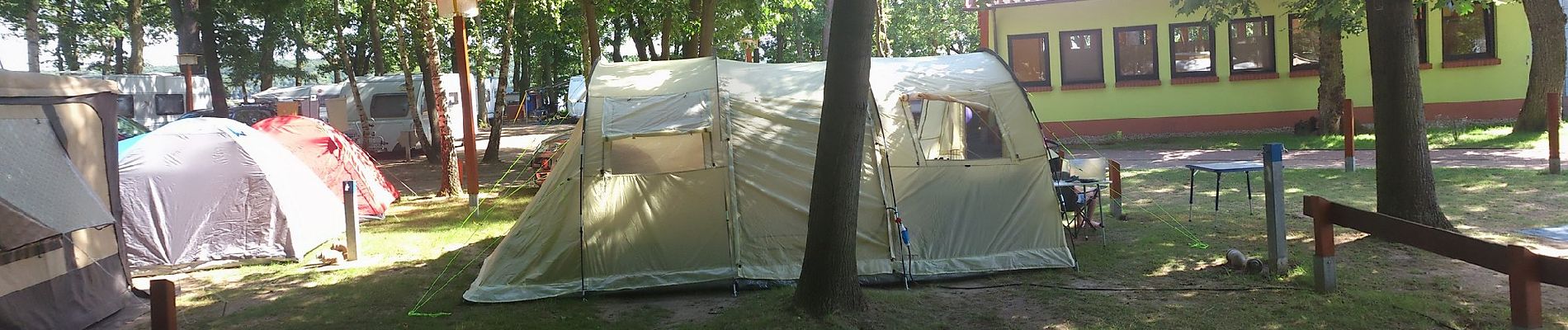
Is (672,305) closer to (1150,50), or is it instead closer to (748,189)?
(748,189)

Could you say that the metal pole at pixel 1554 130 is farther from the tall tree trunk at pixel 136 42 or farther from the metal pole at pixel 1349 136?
the tall tree trunk at pixel 136 42

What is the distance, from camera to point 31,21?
28.6 meters

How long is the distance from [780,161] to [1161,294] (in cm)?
253

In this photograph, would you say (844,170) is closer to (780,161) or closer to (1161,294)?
(780,161)

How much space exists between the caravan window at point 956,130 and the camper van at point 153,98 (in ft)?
69.9

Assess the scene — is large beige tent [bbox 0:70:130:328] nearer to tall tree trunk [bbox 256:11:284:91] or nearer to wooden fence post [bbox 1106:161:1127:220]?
wooden fence post [bbox 1106:161:1127:220]

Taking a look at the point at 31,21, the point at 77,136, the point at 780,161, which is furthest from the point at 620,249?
the point at 31,21

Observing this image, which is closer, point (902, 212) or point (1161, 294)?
point (1161, 294)

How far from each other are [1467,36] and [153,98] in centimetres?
2782

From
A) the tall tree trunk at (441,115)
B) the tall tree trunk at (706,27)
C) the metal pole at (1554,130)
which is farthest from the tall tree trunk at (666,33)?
the metal pole at (1554,130)

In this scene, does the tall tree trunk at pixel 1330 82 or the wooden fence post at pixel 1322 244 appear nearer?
the wooden fence post at pixel 1322 244

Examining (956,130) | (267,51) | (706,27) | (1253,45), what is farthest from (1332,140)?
(267,51)

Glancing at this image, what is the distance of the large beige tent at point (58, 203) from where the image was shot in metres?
5.54

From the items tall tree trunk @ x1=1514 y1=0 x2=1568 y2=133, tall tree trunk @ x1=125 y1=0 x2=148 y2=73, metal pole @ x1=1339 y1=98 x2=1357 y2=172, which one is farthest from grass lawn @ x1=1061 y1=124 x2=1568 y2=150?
tall tree trunk @ x1=125 y1=0 x2=148 y2=73
